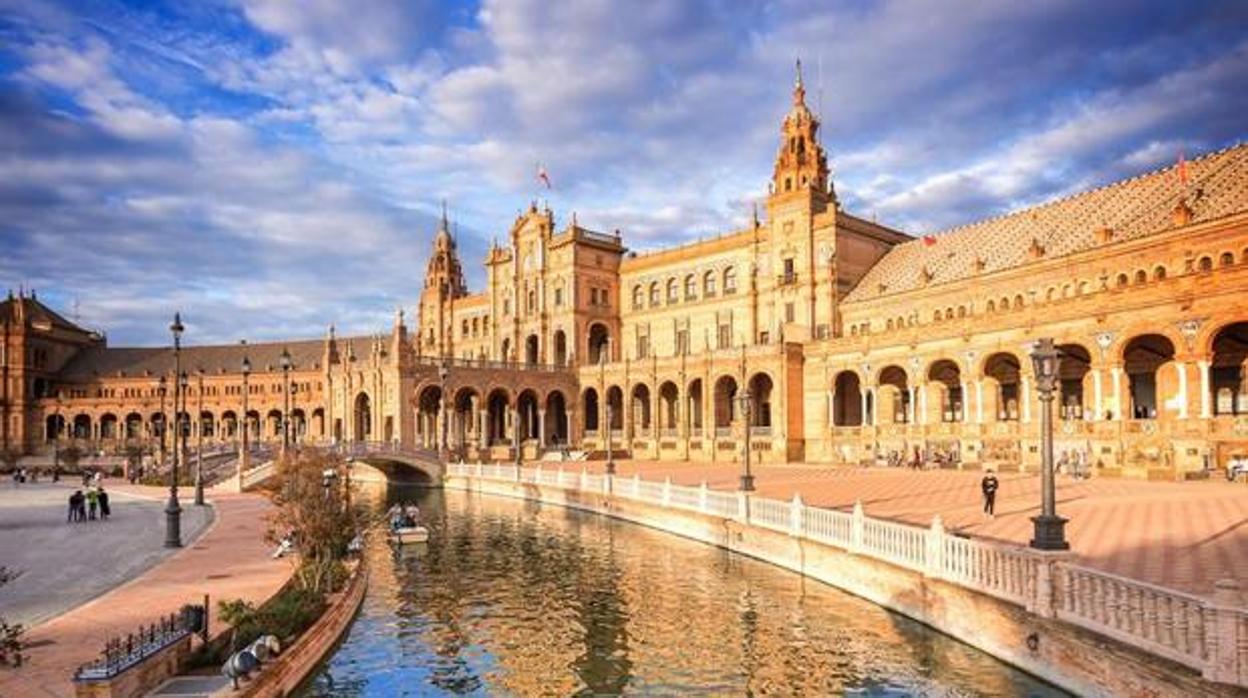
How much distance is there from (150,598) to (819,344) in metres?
49.8

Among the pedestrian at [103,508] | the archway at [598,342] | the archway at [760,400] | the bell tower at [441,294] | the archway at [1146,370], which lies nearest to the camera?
the pedestrian at [103,508]

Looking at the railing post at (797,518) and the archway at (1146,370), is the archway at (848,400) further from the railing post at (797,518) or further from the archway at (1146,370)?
the railing post at (797,518)

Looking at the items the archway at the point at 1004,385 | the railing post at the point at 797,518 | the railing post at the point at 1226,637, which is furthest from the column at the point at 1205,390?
the railing post at the point at 1226,637

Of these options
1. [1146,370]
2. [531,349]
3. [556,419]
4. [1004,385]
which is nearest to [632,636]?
[1146,370]

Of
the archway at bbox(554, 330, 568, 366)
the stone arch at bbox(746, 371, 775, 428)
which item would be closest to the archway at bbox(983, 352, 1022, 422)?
the stone arch at bbox(746, 371, 775, 428)

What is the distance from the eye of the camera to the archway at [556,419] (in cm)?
8194

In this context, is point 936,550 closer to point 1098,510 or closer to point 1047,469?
point 1047,469

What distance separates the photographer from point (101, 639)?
14617mm

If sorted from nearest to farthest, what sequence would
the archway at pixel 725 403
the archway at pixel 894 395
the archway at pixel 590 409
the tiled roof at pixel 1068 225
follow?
the tiled roof at pixel 1068 225 < the archway at pixel 894 395 < the archway at pixel 725 403 < the archway at pixel 590 409

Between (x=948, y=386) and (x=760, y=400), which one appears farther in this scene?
(x=760, y=400)

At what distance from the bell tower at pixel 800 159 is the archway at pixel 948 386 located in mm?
20469

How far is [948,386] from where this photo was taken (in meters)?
56.4

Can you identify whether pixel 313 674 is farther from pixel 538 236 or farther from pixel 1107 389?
pixel 538 236

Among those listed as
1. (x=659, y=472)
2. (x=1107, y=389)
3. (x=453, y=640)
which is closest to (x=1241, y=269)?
(x=1107, y=389)
